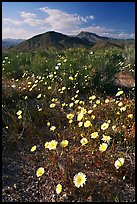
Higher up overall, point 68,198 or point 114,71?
point 114,71

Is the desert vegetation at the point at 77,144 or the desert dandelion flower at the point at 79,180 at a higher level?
the desert vegetation at the point at 77,144

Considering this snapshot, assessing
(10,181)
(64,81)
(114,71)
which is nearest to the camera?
(10,181)

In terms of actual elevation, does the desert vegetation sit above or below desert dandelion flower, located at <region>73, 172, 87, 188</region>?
above

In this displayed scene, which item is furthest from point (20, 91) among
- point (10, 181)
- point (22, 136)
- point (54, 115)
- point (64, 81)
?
point (10, 181)

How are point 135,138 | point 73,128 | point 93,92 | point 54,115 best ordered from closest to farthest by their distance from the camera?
1. point 135,138
2. point 73,128
3. point 54,115
4. point 93,92

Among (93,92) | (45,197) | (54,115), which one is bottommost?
(45,197)

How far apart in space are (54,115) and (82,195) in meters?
1.81

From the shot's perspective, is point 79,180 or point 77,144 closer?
point 79,180

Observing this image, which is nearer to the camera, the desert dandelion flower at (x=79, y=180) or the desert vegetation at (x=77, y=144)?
the desert dandelion flower at (x=79, y=180)

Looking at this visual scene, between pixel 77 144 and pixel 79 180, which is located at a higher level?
pixel 77 144

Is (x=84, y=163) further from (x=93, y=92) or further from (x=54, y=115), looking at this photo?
(x=93, y=92)

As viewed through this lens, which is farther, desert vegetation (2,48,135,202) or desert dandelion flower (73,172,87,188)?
desert vegetation (2,48,135,202)

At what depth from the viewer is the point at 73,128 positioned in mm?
3367

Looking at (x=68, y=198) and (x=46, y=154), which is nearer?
(x=68, y=198)
